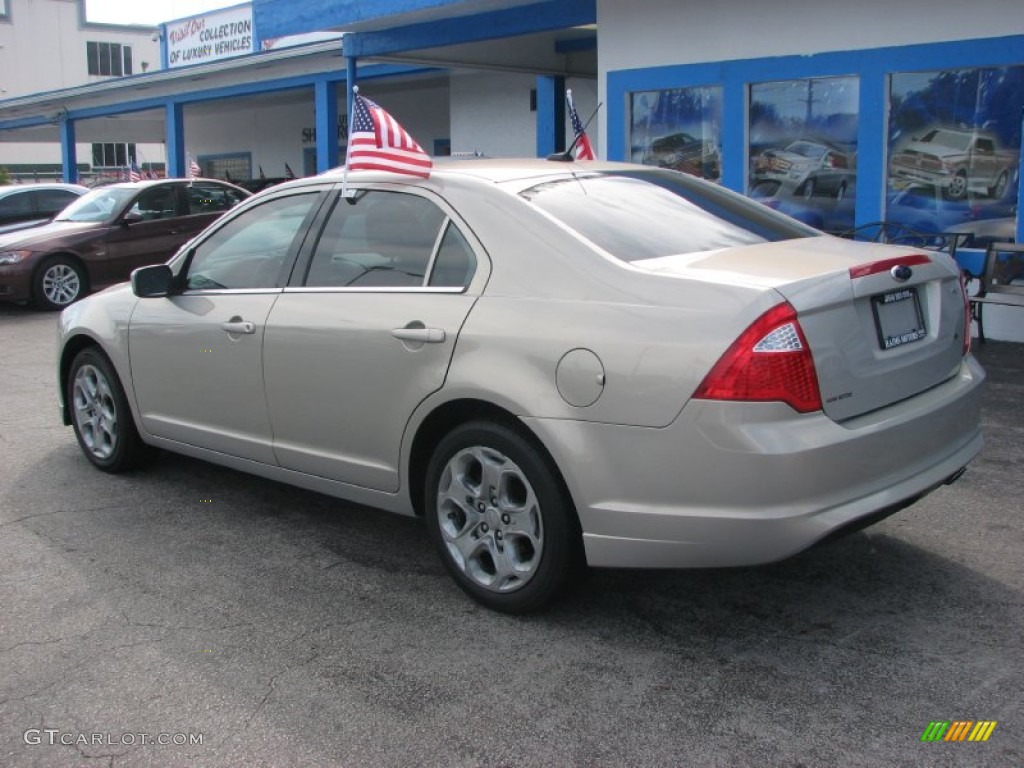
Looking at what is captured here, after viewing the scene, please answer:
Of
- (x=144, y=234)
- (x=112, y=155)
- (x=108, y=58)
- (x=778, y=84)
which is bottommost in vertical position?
(x=144, y=234)

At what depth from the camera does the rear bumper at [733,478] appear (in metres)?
3.28

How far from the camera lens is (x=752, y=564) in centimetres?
338

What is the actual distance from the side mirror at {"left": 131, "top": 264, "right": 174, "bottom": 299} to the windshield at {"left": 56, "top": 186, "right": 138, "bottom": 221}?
30.4ft

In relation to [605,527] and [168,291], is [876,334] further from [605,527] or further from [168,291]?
[168,291]

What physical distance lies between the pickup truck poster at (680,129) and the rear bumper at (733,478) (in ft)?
24.3

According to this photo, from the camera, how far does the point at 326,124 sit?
1920cm

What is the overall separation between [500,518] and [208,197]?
1182cm

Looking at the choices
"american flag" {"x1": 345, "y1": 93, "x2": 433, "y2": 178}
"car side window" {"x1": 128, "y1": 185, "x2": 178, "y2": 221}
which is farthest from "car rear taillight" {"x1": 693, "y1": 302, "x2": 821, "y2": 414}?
"car side window" {"x1": 128, "y1": 185, "x2": 178, "y2": 221}

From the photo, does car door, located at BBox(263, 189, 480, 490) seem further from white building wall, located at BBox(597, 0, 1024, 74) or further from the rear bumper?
white building wall, located at BBox(597, 0, 1024, 74)

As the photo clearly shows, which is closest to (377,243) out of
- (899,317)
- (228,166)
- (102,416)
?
(899,317)

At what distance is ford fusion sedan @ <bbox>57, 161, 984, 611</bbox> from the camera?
3324 mm

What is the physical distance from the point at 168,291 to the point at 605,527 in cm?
282

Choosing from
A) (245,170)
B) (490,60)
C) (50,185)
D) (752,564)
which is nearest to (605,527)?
(752,564)

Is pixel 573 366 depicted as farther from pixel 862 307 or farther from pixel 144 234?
pixel 144 234
